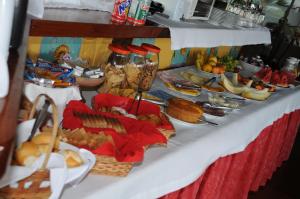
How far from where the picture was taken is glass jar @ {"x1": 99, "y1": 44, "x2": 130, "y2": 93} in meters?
1.42

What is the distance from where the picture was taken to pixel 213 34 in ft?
5.95

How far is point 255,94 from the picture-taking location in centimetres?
208

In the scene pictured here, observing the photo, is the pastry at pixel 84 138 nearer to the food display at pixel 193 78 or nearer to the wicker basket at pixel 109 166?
the wicker basket at pixel 109 166

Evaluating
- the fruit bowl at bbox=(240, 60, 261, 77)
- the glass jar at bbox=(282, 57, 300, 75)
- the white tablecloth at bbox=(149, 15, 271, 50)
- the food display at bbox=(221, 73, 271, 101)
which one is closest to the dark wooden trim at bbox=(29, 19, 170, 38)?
the white tablecloth at bbox=(149, 15, 271, 50)

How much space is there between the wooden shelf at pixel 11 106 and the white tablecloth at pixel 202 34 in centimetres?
86

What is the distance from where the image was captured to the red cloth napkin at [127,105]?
4.00 ft

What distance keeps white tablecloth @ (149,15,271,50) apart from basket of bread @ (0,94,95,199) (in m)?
0.84

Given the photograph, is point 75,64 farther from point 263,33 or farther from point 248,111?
point 263,33

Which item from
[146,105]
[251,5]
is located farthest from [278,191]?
[146,105]

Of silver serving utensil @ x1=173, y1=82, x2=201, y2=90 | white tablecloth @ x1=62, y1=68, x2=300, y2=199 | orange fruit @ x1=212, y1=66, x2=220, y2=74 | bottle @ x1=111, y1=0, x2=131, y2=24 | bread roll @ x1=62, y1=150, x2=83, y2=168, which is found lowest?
white tablecloth @ x1=62, y1=68, x2=300, y2=199

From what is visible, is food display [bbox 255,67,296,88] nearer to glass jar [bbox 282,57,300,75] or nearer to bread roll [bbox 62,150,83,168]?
glass jar [bbox 282,57,300,75]

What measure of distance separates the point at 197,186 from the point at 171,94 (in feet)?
1.48

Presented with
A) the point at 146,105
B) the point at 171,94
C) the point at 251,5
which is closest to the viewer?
the point at 146,105

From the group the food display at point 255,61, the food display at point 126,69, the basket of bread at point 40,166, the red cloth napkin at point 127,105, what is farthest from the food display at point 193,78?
the basket of bread at point 40,166
